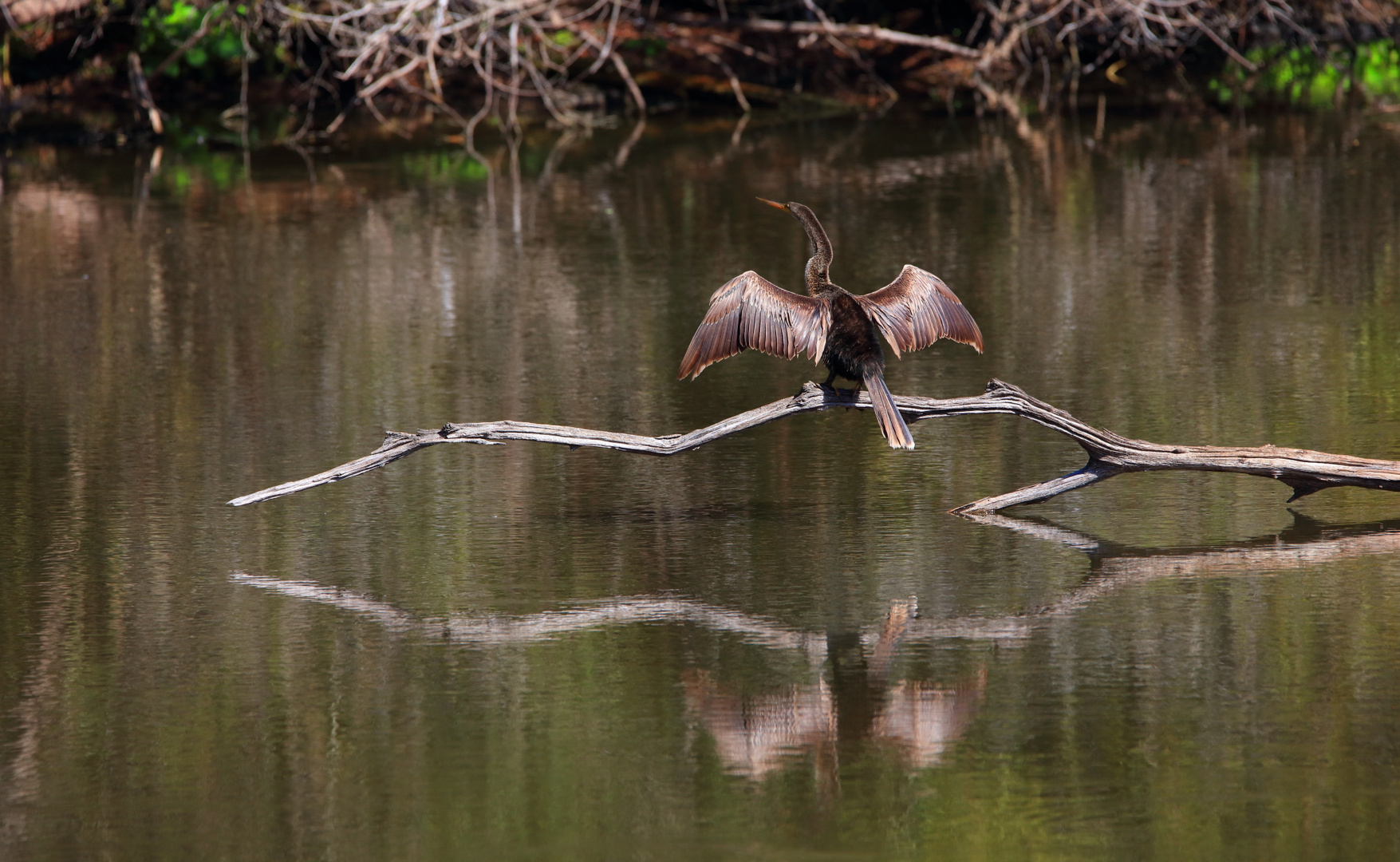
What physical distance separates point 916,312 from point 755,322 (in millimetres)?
611

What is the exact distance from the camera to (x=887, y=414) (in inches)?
227

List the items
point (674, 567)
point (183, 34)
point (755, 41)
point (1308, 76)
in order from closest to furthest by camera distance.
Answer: point (674, 567) < point (183, 34) < point (1308, 76) < point (755, 41)

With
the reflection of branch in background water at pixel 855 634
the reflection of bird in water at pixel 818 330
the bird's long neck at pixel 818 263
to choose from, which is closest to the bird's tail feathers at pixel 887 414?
the reflection of bird in water at pixel 818 330

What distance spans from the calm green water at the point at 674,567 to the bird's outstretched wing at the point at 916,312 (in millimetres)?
722

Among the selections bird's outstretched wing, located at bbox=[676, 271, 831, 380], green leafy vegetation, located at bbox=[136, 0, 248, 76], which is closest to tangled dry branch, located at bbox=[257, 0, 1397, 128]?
green leafy vegetation, located at bbox=[136, 0, 248, 76]

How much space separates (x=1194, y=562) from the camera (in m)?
5.68

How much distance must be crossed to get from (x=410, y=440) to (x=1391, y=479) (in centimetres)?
349

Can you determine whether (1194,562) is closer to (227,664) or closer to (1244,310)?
(227,664)

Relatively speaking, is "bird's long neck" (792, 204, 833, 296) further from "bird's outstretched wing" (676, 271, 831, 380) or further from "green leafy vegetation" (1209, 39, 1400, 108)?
"green leafy vegetation" (1209, 39, 1400, 108)

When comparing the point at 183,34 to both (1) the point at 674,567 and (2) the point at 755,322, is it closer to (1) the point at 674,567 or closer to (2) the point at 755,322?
(2) the point at 755,322

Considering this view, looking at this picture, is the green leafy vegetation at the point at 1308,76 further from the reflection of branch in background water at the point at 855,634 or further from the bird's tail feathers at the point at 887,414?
the bird's tail feathers at the point at 887,414

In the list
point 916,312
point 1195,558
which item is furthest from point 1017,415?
point 1195,558

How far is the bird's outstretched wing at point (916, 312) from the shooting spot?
592 centimetres

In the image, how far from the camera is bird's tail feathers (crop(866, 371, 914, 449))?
5.69m
